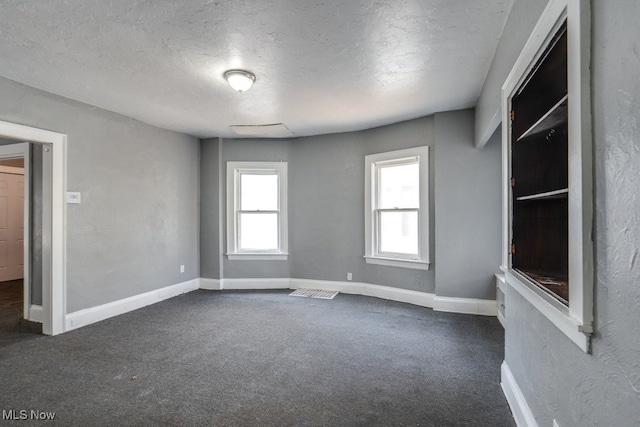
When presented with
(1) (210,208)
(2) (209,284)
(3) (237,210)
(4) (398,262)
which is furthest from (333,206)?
(2) (209,284)

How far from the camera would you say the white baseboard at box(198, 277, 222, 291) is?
5.30 m

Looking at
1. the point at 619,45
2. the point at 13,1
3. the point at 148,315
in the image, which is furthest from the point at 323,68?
the point at 148,315

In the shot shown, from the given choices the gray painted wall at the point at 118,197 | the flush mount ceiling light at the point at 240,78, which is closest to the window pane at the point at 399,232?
the flush mount ceiling light at the point at 240,78

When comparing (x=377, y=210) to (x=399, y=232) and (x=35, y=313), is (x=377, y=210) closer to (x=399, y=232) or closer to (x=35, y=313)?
(x=399, y=232)

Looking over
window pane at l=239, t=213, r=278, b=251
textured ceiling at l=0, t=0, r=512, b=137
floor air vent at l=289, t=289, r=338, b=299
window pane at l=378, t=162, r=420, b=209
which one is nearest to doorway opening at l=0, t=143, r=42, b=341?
textured ceiling at l=0, t=0, r=512, b=137

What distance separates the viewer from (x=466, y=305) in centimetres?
398

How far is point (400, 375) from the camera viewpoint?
2.48 metres

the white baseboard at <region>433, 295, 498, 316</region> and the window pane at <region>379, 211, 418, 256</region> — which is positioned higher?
the window pane at <region>379, 211, 418, 256</region>

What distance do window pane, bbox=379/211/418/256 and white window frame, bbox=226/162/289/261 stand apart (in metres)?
1.61

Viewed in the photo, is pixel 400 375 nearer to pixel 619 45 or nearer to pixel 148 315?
pixel 619 45

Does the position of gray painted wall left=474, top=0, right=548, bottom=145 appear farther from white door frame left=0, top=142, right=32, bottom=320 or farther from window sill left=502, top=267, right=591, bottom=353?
white door frame left=0, top=142, right=32, bottom=320

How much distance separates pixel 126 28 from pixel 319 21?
4.33 ft

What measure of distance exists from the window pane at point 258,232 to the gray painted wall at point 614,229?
458 centimetres

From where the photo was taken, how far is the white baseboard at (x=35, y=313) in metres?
3.75
